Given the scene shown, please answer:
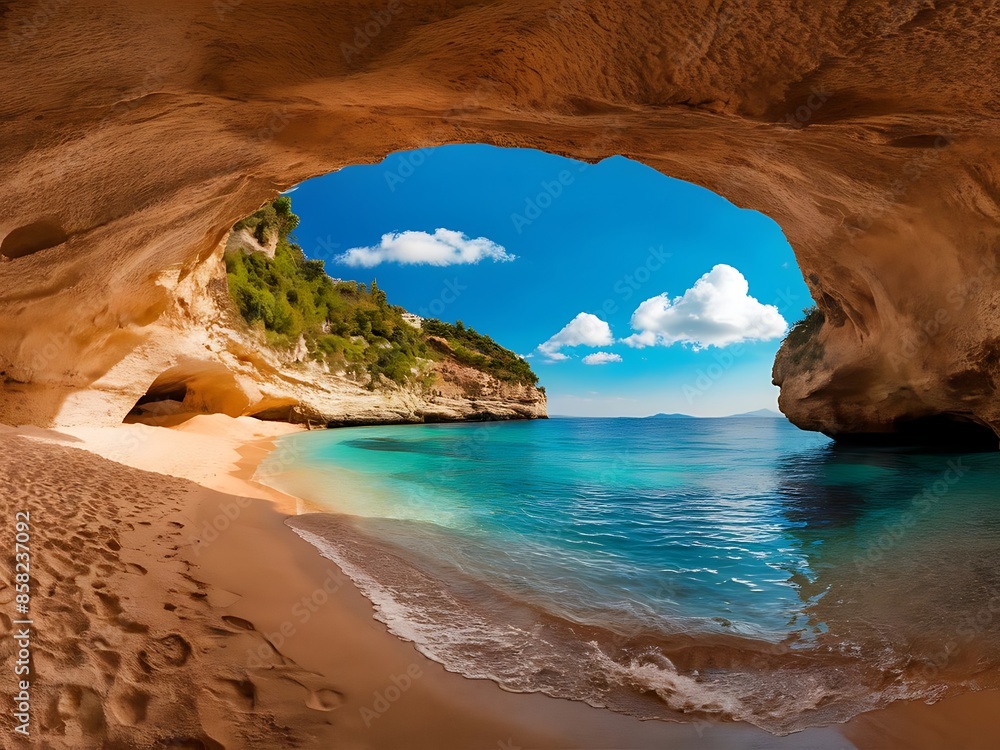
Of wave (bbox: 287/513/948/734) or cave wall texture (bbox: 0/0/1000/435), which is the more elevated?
cave wall texture (bbox: 0/0/1000/435)

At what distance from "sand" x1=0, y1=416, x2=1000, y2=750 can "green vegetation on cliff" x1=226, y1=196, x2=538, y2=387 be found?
18225 mm

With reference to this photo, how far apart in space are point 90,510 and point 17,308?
6294 millimetres

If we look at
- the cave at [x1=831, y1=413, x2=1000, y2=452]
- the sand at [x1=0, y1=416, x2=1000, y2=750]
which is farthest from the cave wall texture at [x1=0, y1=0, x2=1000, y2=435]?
the cave at [x1=831, y1=413, x2=1000, y2=452]

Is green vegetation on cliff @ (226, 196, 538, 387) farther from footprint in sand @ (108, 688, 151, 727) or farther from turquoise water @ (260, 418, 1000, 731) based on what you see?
footprint in sand @ (108, 688, 151, 727)

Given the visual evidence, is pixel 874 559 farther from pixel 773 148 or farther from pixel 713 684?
pixel 773 148

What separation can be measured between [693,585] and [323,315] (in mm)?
27700

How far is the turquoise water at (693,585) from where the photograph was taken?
3135 millimetres

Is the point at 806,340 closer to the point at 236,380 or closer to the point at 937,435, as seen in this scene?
the point at 937,435

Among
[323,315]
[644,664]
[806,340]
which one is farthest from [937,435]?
[323,315]

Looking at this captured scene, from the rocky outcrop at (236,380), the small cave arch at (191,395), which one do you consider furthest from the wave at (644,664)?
the small cave arch at (191,395)

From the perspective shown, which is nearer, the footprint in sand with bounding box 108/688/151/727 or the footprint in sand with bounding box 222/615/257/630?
the footprint in sand with bounding box 108/688/151/727

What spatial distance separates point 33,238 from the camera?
6.62m

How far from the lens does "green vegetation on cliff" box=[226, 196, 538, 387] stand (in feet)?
71.1

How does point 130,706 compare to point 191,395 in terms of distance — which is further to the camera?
point 191,395
